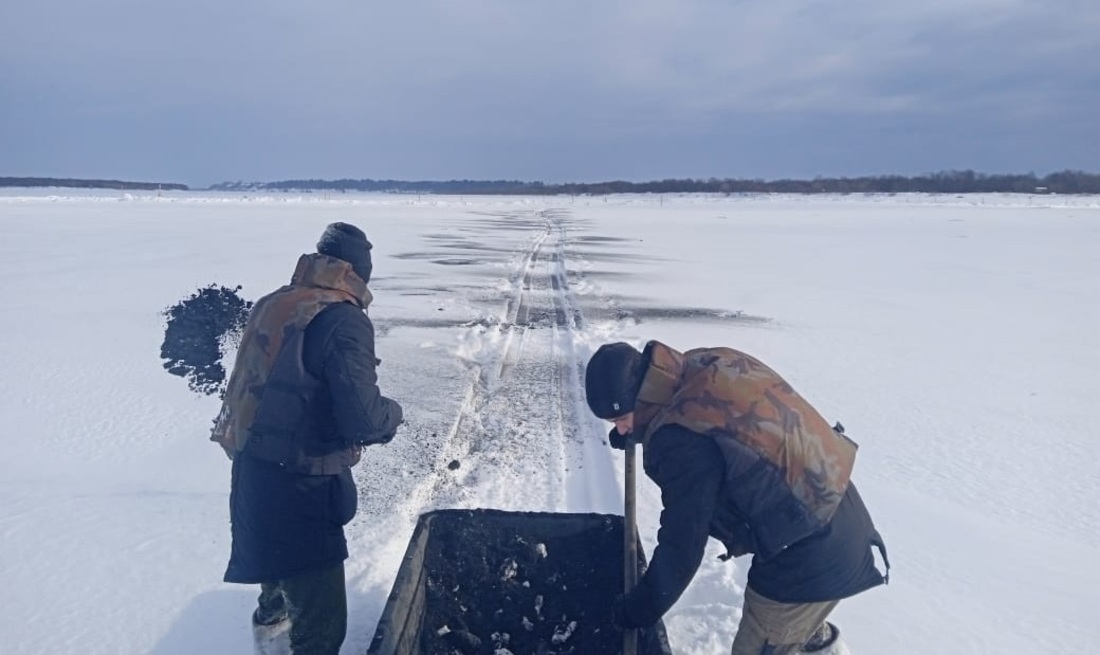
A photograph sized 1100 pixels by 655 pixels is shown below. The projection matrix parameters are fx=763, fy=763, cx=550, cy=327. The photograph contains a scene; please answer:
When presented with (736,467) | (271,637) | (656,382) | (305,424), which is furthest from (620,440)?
(271,637)

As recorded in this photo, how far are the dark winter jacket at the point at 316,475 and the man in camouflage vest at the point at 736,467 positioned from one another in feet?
2.50

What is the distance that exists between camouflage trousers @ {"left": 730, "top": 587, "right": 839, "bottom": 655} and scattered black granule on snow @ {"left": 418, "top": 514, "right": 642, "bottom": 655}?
0.75 meters

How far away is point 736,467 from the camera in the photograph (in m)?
2.02

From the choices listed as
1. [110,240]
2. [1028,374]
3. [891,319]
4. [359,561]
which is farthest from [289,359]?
[110,240]

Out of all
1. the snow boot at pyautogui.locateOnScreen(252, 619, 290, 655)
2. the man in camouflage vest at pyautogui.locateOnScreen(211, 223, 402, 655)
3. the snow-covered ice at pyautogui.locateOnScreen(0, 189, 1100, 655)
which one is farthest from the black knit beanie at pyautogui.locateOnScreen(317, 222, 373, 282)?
the snow-covered ice at pyautogui.locateOnScreen(0, 189, 1100, 655)

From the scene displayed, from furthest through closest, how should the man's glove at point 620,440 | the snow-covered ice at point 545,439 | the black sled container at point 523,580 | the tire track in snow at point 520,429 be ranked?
1. the tire track in snow at point 520,429
2. the snow-covered ice at point 545,439
3. the black sled container at point 523,580
4. the man's glove at point 620,440

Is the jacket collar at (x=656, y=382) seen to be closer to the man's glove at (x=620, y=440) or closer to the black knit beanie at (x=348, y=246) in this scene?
the man's glove at (x=620, y=440)

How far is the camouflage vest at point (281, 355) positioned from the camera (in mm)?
2387

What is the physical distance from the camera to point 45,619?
306cm

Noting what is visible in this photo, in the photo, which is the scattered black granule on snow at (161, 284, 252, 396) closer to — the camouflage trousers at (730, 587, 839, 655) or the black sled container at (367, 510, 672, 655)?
the black sled container at (367, 510, 672, 655)

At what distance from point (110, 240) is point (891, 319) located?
17086mm

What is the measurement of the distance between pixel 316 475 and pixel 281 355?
42 centimetres

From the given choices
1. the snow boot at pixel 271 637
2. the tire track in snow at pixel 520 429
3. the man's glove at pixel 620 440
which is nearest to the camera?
the man's glove at pixel 620 440

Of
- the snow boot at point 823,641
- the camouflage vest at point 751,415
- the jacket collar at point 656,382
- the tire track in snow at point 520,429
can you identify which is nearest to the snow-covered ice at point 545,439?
the tire track in snow at point 520,429
